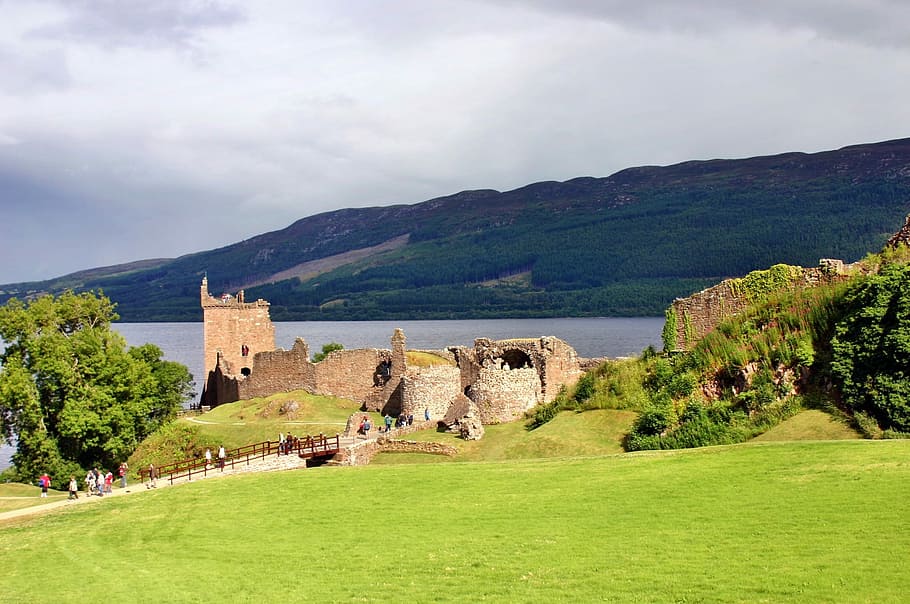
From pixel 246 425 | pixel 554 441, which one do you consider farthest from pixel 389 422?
pixel 554 441

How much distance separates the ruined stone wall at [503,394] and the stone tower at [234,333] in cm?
2840

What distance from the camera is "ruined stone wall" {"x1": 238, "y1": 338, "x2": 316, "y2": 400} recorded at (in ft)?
195

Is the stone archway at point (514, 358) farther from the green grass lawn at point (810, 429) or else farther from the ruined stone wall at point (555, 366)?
the green grass lawn at point (810, 429)

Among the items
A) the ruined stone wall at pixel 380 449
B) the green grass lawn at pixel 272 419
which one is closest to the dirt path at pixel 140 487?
the ruined stone wall at pixel 380 449

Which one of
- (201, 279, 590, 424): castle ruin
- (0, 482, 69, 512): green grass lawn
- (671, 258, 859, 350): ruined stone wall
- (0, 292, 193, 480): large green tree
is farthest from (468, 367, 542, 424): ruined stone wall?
(0, 482, 69, 512): green grass lawn

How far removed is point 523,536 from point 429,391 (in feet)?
96.4

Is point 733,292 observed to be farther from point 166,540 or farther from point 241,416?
point 241,416

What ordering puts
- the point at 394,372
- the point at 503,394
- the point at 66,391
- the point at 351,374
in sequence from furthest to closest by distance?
the point at 351,374, the point at 394,372, the point at 503,394, the point at 66,391

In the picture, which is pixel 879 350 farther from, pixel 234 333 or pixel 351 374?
pixel 234 333

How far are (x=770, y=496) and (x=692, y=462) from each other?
4.85 m

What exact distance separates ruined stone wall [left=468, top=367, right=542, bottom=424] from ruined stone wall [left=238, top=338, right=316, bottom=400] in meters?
17.3

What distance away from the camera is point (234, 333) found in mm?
69188

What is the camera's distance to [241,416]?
56875 millimetres

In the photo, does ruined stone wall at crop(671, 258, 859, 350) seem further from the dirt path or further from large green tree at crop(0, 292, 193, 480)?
Result: large green tree at crop(0, 292, 193, 480)
